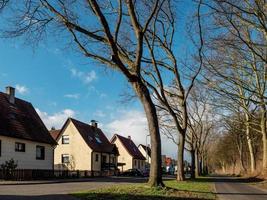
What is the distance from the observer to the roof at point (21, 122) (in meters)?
39.2

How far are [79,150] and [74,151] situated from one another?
0.84m

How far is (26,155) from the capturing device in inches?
1619

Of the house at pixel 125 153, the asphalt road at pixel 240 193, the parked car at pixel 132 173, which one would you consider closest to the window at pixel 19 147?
the asphalt road at pixel 240 193

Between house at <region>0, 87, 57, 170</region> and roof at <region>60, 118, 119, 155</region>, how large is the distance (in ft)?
50.3

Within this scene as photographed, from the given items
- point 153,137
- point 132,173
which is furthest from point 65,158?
point 153,137

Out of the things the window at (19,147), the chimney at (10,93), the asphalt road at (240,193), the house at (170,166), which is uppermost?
the chimney at (10,93)

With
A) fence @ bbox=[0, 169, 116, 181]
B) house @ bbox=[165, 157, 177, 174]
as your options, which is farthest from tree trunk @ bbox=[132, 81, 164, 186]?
house @ bbox=[165, 157, 177, 174]

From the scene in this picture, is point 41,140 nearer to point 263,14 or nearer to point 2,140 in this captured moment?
point 2,140

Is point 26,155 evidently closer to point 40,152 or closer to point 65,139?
point 40,152

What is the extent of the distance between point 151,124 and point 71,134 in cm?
4607

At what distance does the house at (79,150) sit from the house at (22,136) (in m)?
15.0

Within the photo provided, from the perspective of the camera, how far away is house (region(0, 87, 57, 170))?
38.4 meters

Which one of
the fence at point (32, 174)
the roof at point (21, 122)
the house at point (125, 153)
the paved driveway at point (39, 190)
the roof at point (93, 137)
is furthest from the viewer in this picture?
the house at point (125, 153)

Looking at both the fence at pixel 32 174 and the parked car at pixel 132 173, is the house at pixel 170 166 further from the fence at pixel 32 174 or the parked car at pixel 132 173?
the fence at pixel 32 174
